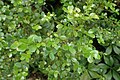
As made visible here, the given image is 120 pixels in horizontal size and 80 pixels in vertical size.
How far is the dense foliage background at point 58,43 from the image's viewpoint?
4.79 ft

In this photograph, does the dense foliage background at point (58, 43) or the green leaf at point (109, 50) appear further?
the green leaf at point (109, 50)

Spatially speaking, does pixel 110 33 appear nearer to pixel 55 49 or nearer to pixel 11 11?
pixel 55 49

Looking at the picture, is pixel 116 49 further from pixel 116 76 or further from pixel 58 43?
pixel 58 43

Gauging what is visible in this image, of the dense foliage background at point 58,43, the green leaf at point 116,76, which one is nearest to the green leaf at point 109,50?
the dense foliage background at point 58,43

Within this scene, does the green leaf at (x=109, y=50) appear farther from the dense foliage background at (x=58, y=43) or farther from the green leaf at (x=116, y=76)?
the green leaf at (x=116, y=76)

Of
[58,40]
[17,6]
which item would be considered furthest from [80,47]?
[17,6]

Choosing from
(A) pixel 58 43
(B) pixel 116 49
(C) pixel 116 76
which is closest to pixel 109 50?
(B) pixel 116 49

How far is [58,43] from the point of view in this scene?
4.84ft

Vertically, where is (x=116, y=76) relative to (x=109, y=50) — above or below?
below

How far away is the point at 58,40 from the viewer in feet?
4.84

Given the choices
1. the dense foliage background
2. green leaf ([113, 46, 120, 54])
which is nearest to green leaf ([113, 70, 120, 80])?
the dense foliage background

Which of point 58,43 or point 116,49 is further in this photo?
point 116,49

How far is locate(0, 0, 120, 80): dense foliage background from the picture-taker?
57.5 inches

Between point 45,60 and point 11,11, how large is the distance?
468 mm
